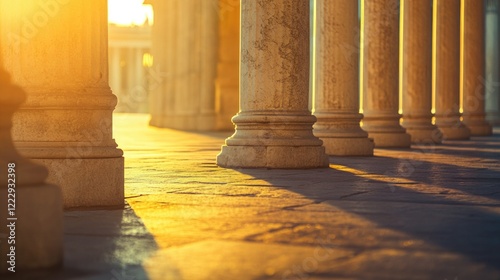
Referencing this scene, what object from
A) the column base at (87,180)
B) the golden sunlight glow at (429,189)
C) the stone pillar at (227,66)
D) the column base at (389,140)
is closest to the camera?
the column base at (87,180)

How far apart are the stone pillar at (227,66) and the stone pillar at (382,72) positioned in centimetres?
2208

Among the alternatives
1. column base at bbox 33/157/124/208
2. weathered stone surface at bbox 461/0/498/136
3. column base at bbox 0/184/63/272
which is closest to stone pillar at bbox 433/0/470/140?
weathered stone surface at bbox 461/0/498/136

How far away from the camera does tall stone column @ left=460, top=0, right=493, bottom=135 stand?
44.7 meters

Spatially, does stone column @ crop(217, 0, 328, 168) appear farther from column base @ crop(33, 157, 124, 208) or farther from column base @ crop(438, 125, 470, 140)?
column base @ crop(438, 125, 470, 140)

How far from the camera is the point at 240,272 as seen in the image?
25.2 ft

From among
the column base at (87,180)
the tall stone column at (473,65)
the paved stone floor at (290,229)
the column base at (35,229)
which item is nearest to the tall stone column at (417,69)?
the tall stone column at (473,65)

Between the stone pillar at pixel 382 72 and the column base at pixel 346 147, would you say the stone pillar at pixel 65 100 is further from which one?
the stone pillar at pixel 382 72

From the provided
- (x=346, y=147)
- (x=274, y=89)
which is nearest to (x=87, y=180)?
(x=274, y=89)

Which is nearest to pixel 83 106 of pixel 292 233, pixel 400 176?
pixel 292 233

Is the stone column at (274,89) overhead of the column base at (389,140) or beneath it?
overhead

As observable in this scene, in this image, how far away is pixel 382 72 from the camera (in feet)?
100

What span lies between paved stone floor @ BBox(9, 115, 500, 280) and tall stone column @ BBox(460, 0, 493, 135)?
90.1 feet

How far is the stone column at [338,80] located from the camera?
2600 centimetres

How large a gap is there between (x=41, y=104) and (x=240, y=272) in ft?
19.1
